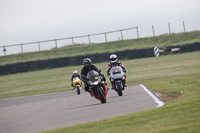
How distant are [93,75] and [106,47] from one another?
41218 millimetres

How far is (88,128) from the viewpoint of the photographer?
30.2ft

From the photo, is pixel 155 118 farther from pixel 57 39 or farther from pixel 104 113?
pixel 57 39

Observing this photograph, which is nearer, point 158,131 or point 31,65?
point 158,131

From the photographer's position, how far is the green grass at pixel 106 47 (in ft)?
173

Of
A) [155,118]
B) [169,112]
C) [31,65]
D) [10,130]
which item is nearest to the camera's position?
[155,118]

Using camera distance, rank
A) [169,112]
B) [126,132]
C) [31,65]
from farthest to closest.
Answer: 1. [31,65]
2. [169,112]
3. [126,132]

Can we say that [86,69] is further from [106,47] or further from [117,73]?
[106,47]

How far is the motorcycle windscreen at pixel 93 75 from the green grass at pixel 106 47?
36096mm

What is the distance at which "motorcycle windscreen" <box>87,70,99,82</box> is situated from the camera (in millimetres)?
14905

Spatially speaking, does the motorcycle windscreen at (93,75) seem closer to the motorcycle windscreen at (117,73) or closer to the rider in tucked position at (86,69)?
the rider in tucked position at (86,69)

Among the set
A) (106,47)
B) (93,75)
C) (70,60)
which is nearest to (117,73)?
(93,75)

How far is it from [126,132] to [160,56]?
39.1 metres

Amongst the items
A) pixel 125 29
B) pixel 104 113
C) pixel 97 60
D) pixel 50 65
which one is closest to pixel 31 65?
pixel 50 65

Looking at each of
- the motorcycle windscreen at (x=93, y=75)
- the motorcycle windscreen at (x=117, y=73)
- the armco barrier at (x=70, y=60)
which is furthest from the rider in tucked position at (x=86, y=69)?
the armco barrier at (x=70, y=60)
